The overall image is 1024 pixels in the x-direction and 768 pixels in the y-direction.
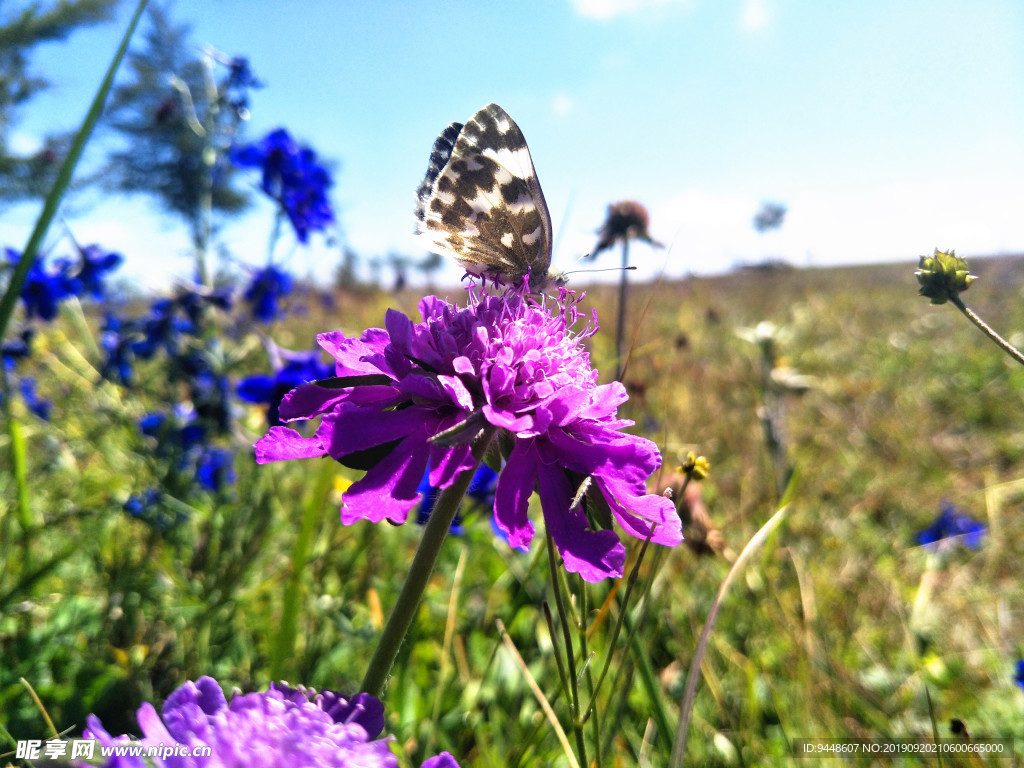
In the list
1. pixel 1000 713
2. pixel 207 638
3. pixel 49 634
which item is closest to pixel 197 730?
pixel 207 638

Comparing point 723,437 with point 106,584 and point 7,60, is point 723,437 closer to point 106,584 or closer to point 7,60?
point 106,584

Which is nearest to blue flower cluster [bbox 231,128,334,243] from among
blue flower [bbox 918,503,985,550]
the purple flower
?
the purple flower

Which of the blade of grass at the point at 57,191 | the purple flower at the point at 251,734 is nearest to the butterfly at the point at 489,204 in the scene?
the blade of grass at the point at 57,191

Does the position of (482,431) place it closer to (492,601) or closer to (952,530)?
(492,601)

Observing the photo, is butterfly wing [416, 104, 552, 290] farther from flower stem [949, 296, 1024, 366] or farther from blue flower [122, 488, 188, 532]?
blue flower [122, 488, 188, 532]

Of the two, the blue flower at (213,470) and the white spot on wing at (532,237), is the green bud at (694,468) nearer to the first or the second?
the white spot on wing at (532,237)

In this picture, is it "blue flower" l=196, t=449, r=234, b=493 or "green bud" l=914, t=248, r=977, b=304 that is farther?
"blue flower" l=196, t=449, r=234, b=493
